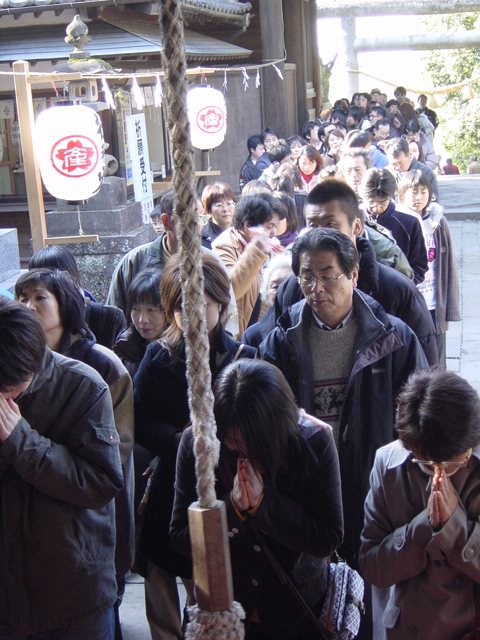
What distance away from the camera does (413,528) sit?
2.48 m

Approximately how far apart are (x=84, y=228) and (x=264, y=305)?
140 inches

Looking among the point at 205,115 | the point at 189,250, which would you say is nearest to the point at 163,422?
the point at 189,250

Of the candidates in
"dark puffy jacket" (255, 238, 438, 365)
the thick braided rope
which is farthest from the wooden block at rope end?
"dark puffy jacket" (255, 238, 438, 365)

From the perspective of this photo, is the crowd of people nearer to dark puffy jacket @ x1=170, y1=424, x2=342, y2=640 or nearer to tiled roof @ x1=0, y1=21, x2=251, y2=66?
dark puffy jacket @ x1=170, y1=424, x2=342, y2=640

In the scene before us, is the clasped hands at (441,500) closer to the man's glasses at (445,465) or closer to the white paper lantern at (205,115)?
the man's glasses at (445,465)

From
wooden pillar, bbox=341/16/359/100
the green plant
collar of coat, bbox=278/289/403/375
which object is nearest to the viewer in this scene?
collar of coat, bbox=278/289/403/375

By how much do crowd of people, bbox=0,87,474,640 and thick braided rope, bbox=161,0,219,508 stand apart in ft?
2.21

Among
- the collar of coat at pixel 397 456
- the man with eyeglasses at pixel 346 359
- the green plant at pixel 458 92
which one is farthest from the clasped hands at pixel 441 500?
the green plant at pixel 458 92

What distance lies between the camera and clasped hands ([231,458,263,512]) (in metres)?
2.46

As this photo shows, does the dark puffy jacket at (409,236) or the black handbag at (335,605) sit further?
the dark puffy jacket at (409,236)

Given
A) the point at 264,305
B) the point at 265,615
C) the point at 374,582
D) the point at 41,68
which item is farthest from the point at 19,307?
the point at 41,68

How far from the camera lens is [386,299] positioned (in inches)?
150

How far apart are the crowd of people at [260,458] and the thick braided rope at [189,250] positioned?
0.67 meters

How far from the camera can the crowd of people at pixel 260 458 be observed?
2463 mm
